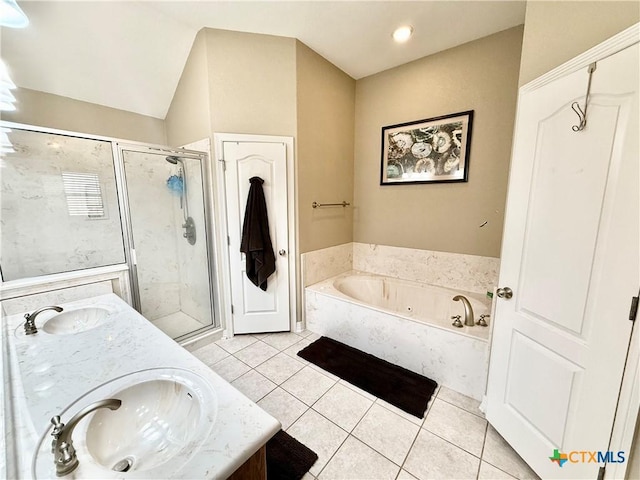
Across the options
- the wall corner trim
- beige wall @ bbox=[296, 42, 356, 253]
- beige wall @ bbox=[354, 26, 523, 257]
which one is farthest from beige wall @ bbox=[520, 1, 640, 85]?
beige wall @ bbox=[296, 42, 356, 253]

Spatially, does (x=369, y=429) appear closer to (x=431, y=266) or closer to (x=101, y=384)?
(x=101, y=384)

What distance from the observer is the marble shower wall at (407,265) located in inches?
101

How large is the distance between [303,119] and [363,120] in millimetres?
972

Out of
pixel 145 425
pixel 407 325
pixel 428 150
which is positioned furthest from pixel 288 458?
pixel 428 150

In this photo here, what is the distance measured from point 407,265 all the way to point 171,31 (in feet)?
10.9

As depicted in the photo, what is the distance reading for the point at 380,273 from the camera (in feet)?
10.7

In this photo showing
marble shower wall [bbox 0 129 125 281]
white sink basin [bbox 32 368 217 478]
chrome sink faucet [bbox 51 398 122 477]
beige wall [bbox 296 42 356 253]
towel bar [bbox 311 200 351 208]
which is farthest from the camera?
towel bar [bbox 311 200 351 208]

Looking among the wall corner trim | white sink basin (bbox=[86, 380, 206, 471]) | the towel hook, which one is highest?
the wall corner trim

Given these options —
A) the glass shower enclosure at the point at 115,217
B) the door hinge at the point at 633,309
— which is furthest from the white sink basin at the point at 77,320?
the door hinge at the point at 633,309

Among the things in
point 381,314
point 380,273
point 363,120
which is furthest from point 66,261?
point 363,120

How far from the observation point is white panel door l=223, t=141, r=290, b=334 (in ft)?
8.11

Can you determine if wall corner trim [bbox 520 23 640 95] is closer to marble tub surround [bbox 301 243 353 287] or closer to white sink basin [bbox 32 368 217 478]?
white sink basin [bbox 32 368 217 478]

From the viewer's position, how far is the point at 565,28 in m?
1.21

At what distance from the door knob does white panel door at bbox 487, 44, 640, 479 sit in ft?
0.10
